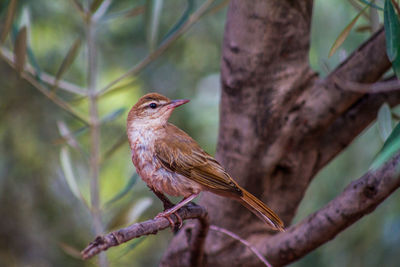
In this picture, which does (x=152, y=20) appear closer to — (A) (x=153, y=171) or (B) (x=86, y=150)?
(A) (x=153, y=171)

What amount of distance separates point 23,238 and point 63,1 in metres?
2.12

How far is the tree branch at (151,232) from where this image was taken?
112 cm

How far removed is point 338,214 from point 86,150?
2.17 m

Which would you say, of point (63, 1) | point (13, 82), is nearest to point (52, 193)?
point (13, 82)

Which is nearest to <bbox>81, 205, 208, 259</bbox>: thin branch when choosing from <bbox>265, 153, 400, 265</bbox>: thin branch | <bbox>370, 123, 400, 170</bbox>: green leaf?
<bbox>265, 153, 400, 265</bbox>: thin branch

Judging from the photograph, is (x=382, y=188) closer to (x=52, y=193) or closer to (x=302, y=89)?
(x=302, y=89)

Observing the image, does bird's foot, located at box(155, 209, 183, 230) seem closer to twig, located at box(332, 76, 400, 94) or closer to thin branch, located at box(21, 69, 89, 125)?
thin branch, located at box(21, 69, 89, 125)

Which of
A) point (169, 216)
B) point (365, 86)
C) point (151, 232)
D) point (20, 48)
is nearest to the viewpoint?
point (151, 232)

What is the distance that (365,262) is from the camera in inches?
145

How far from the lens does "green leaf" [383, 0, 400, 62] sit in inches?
58.8

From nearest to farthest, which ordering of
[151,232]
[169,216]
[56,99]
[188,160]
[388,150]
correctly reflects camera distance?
[388,150] < [151,232] < [169,216] < [188,160] < [56,99]

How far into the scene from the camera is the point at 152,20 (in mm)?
2244

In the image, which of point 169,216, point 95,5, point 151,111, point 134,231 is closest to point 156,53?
point 95,5

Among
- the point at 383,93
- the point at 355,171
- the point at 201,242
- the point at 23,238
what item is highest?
the point at 383,93
